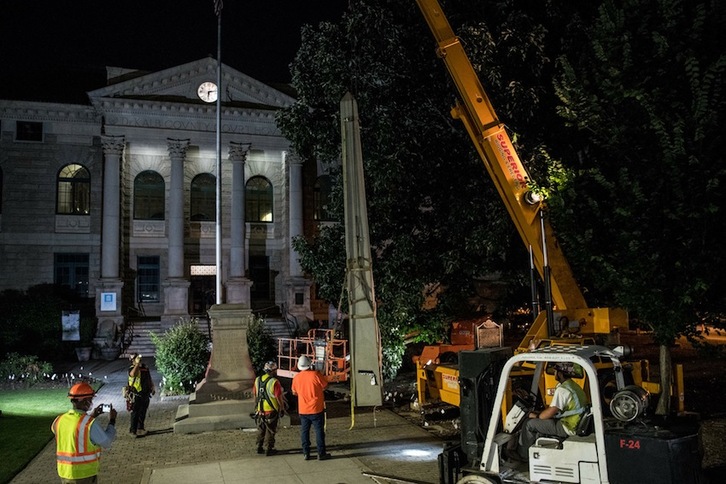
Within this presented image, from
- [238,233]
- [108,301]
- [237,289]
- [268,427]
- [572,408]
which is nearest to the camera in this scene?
[572,408]

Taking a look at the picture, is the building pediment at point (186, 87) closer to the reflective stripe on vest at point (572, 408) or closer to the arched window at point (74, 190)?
the arched window at point (74, 190)

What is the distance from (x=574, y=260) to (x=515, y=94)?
4038 millimetres

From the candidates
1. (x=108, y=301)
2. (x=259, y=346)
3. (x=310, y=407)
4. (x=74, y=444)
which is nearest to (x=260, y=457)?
(x=310, y=407)

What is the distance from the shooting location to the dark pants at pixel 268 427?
31.3 ft

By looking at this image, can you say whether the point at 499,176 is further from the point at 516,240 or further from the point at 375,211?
the point at 375,211

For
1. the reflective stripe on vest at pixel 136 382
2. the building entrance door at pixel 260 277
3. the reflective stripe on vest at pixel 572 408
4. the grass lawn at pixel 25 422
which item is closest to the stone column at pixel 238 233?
the building entrance door at pixel 260 277

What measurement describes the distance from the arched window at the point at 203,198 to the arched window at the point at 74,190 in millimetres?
5290

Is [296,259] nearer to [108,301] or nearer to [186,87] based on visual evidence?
[108,301]

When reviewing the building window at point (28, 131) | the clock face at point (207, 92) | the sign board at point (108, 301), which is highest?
the clock face at point (207, 92)

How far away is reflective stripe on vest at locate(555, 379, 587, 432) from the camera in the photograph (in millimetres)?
5840

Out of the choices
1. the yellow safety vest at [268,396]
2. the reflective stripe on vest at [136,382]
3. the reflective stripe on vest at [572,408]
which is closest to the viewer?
the reflective stripe on vest at [572,408]

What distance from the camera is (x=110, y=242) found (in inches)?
1155

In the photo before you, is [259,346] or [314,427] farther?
[259,346]

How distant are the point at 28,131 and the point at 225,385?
2471 cm
